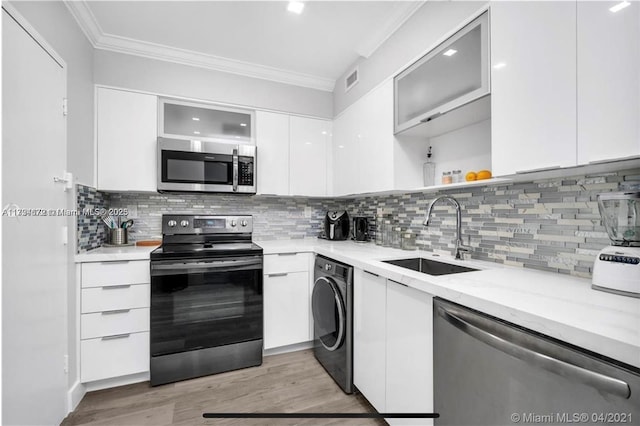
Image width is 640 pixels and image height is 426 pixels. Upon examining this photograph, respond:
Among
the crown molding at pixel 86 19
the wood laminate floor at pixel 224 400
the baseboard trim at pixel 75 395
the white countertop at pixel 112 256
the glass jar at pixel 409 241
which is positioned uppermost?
the crown molding at pixel 86 19

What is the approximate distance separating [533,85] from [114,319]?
8.76 feet

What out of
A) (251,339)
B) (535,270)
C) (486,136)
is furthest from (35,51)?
(535,270)

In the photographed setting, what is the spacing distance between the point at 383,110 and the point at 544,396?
185 centimetres

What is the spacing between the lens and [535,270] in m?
1.38

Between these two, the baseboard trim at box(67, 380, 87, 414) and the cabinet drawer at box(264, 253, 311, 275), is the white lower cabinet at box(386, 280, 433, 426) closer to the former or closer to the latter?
the cabinet drawer at box(264, 253, 311, 275)

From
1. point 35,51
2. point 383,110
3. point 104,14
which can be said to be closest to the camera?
point 35,51

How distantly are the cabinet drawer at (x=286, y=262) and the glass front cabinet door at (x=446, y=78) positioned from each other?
1271mm

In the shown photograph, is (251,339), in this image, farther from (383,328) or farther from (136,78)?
(136,78)

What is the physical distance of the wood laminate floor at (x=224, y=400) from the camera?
5.33 ft

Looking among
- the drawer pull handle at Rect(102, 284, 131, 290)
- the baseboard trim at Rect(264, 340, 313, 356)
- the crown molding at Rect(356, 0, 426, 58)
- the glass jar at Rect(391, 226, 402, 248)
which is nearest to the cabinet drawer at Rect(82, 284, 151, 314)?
the drawer pull handle at Rect(102, 284, 131, 290)

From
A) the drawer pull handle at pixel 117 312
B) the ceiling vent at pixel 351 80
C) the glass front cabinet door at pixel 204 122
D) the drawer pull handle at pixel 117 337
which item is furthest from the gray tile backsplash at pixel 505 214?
the ceiling vent at pixel 351 80

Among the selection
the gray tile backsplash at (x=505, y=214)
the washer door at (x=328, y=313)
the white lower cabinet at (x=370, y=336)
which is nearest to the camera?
the gray tile backsplash at (x=505, y=214)

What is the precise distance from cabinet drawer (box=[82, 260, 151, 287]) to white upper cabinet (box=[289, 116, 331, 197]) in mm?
1385

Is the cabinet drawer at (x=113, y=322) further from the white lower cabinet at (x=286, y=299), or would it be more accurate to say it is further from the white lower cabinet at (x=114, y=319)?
the white lower cabinet at (x=286, y=299)
